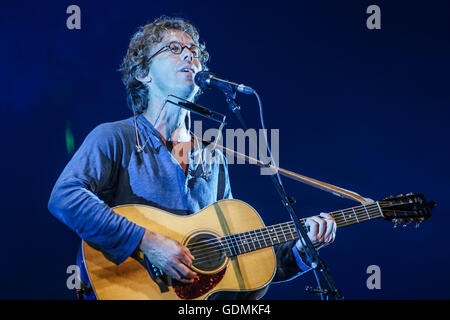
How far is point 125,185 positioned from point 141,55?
107 centimetres

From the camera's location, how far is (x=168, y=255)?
6.44 feet

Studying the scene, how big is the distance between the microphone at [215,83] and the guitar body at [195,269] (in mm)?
708

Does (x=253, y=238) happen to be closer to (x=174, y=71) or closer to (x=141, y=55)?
(x=174, y=71)

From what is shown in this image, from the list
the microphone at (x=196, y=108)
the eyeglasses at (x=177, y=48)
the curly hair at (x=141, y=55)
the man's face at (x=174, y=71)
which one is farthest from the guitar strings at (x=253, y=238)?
the eyeglasses at (x=177, y=48)

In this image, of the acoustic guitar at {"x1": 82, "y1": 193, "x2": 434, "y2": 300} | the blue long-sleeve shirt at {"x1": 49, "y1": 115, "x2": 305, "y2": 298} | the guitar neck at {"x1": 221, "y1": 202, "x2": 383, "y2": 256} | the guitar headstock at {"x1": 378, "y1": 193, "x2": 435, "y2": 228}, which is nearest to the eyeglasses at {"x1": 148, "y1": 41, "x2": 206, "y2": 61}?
the blue long-sleeve shirt at {"x1": 49, "y1": 115, "x2": 305, "y2": 298}

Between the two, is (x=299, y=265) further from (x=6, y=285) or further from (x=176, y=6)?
(x=176, y=6)

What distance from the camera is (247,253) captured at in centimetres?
228

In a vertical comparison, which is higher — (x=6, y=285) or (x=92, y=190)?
(x=92, y=190)

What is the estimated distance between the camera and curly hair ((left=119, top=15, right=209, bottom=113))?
9.34ft

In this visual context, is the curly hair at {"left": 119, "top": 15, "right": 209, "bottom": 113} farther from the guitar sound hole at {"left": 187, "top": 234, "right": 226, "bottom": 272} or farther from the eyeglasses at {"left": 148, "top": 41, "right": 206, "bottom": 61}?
the guitar sound hole at {"left": 187, "top": 234, "right": 226, "bottom": 272}

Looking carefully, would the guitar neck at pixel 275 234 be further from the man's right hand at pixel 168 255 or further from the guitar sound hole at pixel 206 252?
the man's right hand at pixel 168 255

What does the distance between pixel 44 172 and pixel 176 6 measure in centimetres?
165

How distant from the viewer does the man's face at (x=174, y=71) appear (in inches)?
104
